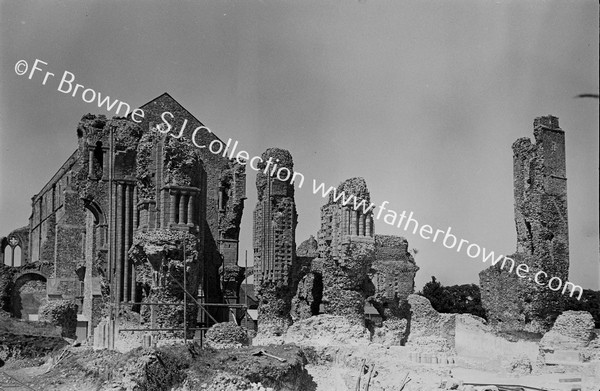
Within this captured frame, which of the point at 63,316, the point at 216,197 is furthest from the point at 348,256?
the point at 63,316

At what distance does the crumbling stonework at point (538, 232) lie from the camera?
87.4 feet

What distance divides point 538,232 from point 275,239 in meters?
8.36

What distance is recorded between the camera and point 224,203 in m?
34.4

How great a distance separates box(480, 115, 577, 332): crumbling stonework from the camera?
26641 mm

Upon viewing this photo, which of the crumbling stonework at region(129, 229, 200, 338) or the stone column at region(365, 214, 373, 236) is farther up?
the stone column at region(365, 214, 373, 236)

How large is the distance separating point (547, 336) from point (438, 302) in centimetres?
2935

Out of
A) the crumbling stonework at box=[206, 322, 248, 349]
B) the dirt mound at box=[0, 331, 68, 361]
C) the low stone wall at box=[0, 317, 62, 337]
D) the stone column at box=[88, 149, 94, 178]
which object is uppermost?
the stone column at box=[88, 149, 94, 178]

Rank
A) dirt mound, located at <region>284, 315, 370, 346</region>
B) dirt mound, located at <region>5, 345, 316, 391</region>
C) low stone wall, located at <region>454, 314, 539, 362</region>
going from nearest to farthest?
dirt mound, located at <region>5, 345, 316, 391</region>
dirt mound, located at <region>284, 315, 370, 346</region>
low stone wall, located at <region>454, 314, 539, 362</region>

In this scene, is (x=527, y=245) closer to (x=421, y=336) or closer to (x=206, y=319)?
(x=421, y=336)

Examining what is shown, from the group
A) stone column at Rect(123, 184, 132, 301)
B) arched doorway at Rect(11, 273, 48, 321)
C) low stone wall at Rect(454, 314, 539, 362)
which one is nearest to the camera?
low stone wall at Rect(454, 314, 539, 362)

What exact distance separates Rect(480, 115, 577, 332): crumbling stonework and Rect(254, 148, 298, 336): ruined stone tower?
7.62 m

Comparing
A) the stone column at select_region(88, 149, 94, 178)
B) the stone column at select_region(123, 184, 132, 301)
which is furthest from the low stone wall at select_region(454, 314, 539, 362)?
the stone column at select_region(88, 149, 94, 178)

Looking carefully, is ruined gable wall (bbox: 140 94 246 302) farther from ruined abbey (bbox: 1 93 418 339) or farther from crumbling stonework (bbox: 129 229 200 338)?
crumbling stonework (bbox: 129 229 200 338)

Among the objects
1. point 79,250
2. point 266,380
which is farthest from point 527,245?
point 79,250
